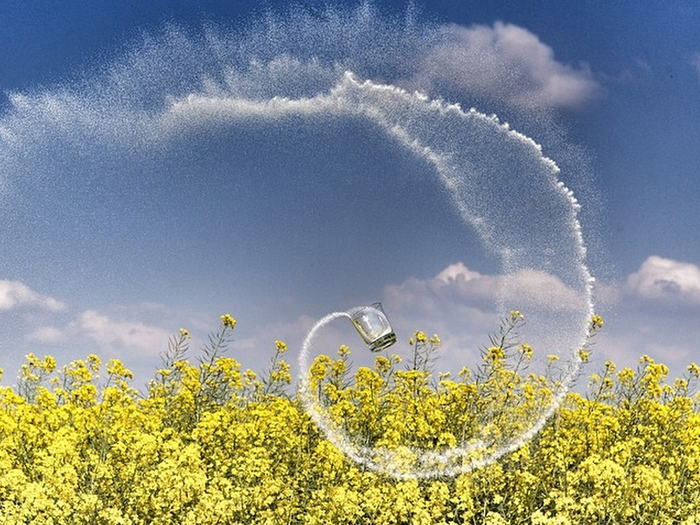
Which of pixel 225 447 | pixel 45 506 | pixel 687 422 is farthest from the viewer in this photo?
pixel 687 422

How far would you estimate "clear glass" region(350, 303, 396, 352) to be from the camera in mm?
8469

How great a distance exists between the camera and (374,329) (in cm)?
849

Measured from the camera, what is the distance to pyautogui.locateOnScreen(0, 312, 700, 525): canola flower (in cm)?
721

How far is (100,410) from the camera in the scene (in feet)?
31.6

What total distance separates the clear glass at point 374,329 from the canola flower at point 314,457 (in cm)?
100

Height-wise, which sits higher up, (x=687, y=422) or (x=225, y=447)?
(x=225, y=447)

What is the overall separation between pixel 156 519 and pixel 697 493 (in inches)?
209

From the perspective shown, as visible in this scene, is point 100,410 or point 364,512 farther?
point 100,410

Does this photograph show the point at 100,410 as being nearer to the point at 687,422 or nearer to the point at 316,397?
the point at 316,397

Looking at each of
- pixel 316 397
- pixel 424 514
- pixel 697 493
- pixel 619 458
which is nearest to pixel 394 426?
pixel 316 397

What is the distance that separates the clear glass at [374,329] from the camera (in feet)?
27.8

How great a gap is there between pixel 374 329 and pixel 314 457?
154 centimetres

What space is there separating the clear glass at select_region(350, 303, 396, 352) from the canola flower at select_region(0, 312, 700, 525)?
100 centimetres

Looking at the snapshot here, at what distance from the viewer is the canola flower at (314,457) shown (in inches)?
284
